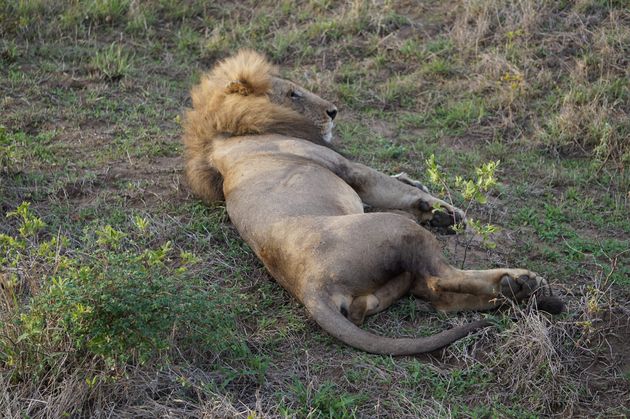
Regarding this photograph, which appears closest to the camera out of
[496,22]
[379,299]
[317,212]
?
[379,299]

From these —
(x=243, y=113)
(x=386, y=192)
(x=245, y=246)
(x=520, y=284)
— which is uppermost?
(x=520, y=284)

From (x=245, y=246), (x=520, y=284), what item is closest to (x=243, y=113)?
(x=245, y=246)

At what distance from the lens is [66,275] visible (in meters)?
3.68

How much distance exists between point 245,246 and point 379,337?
4.26 ft

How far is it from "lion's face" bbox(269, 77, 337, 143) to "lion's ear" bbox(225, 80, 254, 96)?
0.72ft

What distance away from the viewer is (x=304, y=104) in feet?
18.9

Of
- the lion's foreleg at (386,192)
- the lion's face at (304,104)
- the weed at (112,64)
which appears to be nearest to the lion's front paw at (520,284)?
the lion's foreleg at (386,192)

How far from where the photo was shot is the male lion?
12.5 ft

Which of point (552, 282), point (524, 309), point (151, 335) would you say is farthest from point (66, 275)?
point (552, 282)

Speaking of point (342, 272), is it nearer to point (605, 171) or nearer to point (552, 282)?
point (552, 282)

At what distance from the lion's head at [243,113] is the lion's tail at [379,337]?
5.39 feet

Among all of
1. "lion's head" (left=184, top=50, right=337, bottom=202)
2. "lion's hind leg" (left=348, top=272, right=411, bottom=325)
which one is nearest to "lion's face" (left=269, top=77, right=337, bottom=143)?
"lion's head" (left=184, top=50, right=337, bottom=202)

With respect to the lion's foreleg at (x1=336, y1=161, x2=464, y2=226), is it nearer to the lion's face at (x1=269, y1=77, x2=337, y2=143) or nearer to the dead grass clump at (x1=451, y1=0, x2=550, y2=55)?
the lion's face at (x1=269, y1=77, x2=337, y2=143)

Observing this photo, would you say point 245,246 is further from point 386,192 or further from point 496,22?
point 496,22
